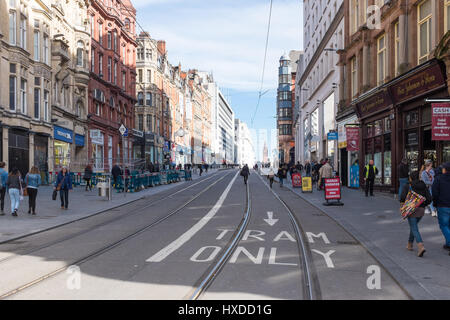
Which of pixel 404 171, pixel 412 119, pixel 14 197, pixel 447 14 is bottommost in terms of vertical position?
pixel 14 197

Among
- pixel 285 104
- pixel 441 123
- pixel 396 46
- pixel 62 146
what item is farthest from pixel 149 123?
pixel 441 123

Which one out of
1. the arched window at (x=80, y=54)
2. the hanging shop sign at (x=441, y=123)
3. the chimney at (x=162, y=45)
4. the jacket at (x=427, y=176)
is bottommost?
the jacket at (x=427, y=176)

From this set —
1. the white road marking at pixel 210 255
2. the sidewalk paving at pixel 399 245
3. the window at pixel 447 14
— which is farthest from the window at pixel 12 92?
the window at pixel 447 14

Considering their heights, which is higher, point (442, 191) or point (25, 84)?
point (25, 84)

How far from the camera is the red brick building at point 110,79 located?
4362cm

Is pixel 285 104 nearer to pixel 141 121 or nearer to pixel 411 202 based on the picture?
pixel 141 121

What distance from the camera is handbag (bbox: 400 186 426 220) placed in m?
8.85

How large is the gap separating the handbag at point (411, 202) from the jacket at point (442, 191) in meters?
0.33

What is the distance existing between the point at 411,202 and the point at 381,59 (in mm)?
17842

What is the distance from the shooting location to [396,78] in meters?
20.6

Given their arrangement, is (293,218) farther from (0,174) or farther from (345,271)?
(0,174)

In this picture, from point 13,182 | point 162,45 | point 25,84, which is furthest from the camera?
point 162,45

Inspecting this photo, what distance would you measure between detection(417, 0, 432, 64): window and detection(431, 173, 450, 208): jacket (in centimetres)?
1142

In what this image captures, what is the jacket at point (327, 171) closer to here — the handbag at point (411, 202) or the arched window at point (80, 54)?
the handbag at point (411, 202)
